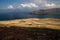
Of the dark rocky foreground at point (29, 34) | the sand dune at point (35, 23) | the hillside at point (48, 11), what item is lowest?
the dark rocky foreground at point (29, 34)

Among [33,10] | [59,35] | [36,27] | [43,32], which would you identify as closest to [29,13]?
[33,10]

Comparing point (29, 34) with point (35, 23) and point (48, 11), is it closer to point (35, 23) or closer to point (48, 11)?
point (35, 23)

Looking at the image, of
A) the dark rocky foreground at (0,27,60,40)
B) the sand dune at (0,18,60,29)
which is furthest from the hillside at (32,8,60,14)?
the dark rocky foreground at (0,27,60,40)

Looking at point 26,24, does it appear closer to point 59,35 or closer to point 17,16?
point 17,16

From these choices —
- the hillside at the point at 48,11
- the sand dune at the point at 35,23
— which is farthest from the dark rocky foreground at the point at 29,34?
the hillside at the point at 48,11

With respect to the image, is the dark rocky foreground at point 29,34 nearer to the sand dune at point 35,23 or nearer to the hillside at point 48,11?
the sand dune at point 35,23

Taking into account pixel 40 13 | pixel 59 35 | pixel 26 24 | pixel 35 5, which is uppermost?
pixel 35 5

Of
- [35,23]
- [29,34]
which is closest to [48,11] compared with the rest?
[35,23]
